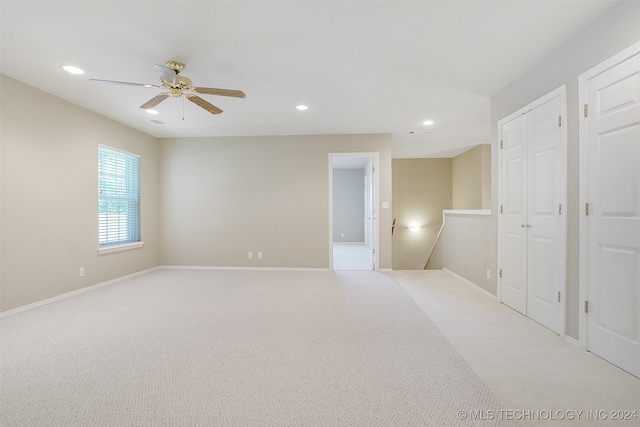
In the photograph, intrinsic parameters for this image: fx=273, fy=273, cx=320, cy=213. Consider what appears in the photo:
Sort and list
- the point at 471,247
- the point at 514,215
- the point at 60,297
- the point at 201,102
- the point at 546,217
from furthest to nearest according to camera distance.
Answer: the point at 471,247, the point at 60,297, the point at 514,215, the point at 201,102, the point at 546,217

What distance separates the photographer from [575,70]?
2.26m

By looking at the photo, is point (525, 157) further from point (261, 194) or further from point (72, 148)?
point (72, 148)

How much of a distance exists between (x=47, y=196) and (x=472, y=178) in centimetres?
777

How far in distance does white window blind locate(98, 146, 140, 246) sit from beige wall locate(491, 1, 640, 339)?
5.66 meters

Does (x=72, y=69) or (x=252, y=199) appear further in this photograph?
(x=252, y=199)

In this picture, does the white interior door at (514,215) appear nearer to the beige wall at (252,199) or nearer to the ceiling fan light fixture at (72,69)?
the beige wall at (252,199)

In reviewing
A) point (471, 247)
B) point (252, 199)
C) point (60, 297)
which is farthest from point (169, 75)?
point (471, 247)

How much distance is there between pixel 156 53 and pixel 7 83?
189 cm

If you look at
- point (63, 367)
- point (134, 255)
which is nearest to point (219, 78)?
point (63, 367)

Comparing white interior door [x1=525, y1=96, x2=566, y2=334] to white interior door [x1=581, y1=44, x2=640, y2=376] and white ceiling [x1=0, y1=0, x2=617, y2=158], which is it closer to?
white interior door [x1=581, y1=44, x2=640, y2=376]

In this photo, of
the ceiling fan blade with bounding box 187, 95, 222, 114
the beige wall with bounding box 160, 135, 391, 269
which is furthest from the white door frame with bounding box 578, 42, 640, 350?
the ceiling fan blade with bounding box 187, 95, 222, 114

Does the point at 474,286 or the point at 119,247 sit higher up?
the point at 119,247

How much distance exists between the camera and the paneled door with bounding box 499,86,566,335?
7.92 feet

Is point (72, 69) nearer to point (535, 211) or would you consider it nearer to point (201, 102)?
point (201, 102)
